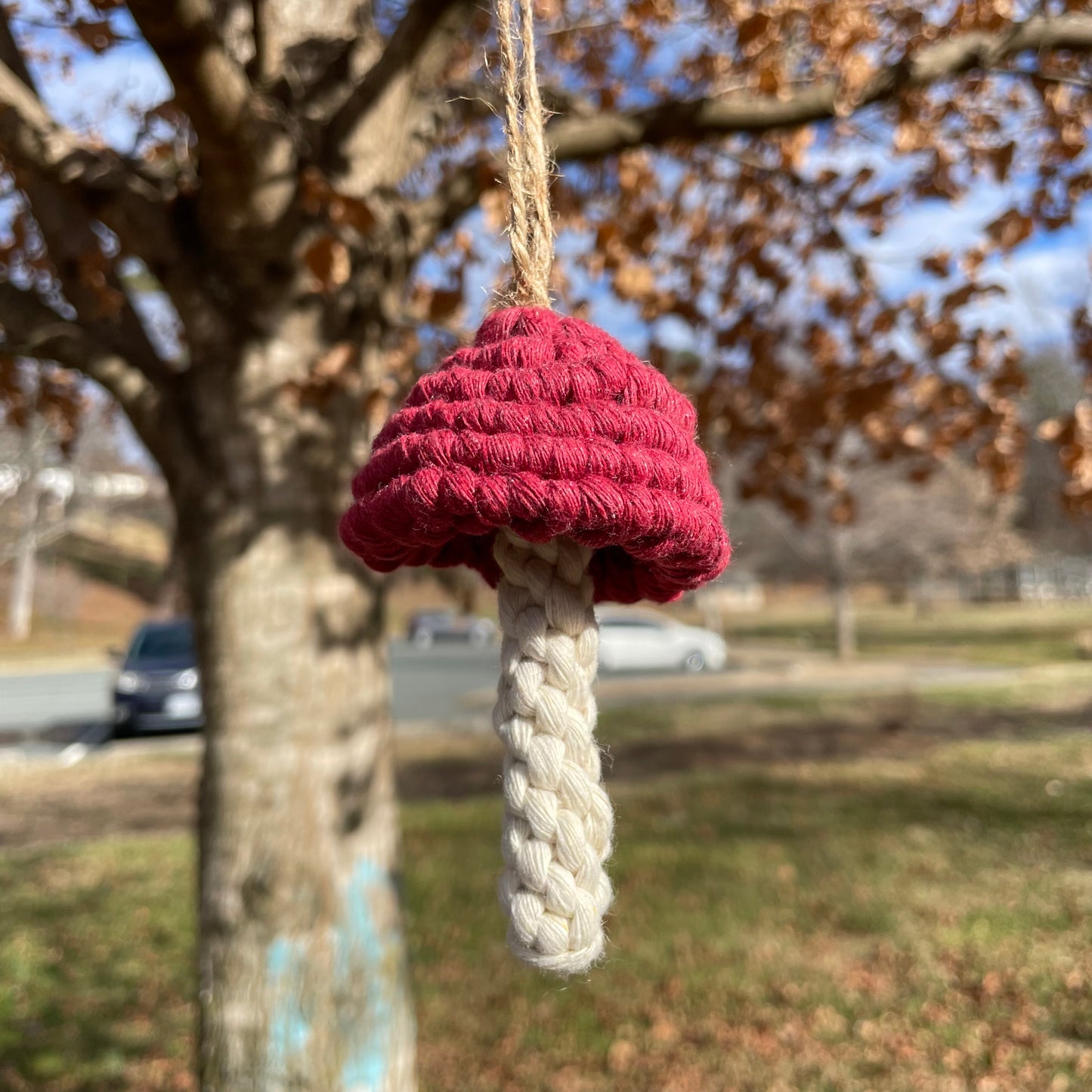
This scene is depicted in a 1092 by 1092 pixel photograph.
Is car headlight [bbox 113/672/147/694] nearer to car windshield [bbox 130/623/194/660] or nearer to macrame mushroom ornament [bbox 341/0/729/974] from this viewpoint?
car windshield [bbox 130/623/194/660]

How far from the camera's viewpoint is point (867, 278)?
4.37 metres

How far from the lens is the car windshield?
41.1 feet

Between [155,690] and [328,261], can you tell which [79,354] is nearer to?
[328,261]

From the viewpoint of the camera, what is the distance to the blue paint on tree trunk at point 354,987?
8.46ft

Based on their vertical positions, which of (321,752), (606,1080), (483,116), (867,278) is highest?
(483,116)

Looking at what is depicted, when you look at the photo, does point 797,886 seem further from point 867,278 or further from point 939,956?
point 867,278

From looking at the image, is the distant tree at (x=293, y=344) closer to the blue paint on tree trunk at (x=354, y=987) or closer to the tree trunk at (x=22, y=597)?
the blue paint on tree trunk at (x=354, y=987)

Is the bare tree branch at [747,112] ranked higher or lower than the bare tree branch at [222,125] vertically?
higher

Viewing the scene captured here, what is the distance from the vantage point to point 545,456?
0.87m

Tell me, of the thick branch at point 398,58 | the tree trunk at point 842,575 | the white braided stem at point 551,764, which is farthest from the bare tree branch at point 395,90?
the tree trunk at point 842,575

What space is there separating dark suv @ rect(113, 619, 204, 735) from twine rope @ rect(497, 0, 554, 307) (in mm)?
12211

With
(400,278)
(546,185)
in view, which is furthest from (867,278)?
(546,185)

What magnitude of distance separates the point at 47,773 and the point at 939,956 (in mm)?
9707

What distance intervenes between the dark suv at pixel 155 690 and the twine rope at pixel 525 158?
12211 mm
